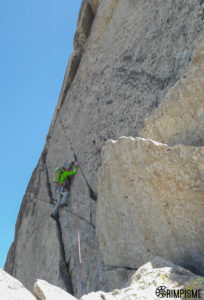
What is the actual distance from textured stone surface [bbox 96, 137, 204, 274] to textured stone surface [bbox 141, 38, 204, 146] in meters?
0.56

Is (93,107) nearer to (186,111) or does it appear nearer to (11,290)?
(186,111)

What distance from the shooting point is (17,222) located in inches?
576

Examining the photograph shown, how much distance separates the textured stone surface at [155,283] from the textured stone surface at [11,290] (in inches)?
35.0

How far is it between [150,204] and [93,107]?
6.23 metres

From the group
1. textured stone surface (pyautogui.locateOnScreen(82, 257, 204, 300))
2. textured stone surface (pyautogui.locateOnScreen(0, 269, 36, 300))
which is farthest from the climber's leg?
textured stone surface (pyautogui.locateOnScreen(0, 269, 36, 300))

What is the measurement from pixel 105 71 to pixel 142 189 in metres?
6.65

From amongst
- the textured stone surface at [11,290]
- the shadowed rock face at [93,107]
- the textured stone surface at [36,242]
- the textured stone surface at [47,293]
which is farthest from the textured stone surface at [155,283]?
the textured stone surface at [36,242]

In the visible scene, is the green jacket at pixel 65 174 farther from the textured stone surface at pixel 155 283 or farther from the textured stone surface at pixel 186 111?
the textured stone surface at pixel 155 283

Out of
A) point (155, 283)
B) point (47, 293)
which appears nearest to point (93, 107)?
point (155, 283)

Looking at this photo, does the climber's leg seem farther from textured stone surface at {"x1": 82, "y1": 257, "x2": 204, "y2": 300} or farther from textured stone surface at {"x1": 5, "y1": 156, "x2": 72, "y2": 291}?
textured stone surface at {"x1": 82, "y1": 257, "x2": 204, "y2": 300}

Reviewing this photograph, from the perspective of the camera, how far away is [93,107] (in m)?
11.0

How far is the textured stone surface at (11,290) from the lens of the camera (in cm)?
333

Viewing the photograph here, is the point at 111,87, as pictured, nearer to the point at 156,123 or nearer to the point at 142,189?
the point at 156,123

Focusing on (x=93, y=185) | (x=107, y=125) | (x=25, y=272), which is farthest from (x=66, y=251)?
(x=107, y=125)
